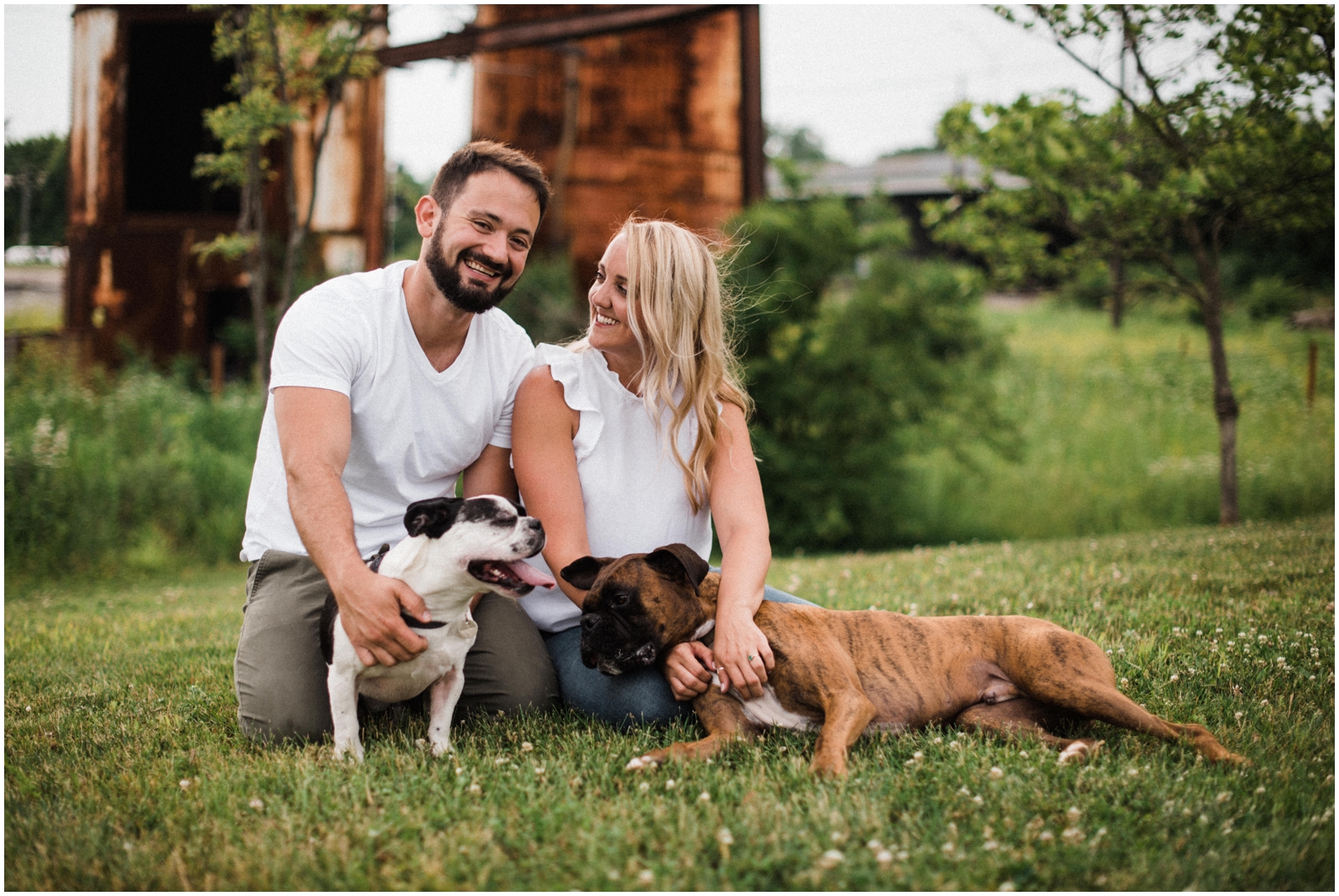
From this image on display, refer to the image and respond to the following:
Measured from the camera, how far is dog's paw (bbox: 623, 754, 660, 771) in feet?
10.4

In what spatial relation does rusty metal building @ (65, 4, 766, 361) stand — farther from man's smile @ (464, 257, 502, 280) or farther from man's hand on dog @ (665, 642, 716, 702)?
man's hand on dog @ (665, 642, 716, 702)

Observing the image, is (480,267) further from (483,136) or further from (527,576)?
(483,136)

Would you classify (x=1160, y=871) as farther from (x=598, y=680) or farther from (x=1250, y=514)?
(x=1250, y=514)

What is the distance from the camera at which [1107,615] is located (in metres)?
5.36

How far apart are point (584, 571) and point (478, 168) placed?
1.66m

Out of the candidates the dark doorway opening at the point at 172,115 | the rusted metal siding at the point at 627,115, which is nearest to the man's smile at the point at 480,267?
the rusted metal siding at the point at 627,115

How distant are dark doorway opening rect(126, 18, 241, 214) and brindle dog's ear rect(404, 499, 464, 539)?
14.2 m

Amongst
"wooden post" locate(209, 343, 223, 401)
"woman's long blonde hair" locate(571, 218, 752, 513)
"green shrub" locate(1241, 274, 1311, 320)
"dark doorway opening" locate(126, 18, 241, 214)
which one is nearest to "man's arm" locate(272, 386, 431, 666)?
"woman's long blonde hair" locate(571, 218, 752, 513)

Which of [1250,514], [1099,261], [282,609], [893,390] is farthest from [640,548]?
[1250,514]

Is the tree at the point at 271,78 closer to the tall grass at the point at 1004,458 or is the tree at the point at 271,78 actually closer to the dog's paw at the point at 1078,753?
the tall grass at the point at 1004,458

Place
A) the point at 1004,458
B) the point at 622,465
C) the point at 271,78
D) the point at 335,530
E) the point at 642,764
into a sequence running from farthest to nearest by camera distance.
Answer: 1. the point at 1004,458
2. the point at 271,78
3. the point at 622,465
4. the point at 335,530
5. the point at 642,764

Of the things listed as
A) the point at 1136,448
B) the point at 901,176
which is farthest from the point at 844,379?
the point at 901,176

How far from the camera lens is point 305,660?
3.85 meters

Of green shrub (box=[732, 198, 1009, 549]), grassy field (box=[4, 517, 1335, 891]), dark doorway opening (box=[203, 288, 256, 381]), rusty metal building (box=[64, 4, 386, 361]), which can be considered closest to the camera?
grassy field (box=[4, 517, 1335, 891])
